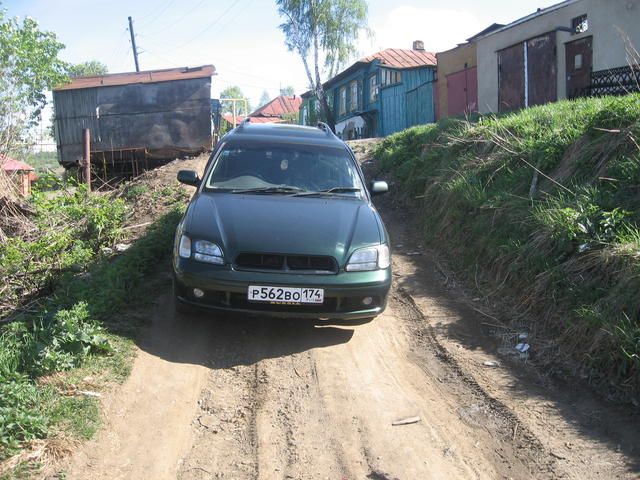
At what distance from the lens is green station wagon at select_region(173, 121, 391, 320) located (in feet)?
12.9

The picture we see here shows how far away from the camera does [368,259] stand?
166 inches

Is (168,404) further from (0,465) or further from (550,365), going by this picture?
(550,365)

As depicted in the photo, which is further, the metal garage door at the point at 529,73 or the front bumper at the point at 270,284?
the metal garage door at the point at 529,73

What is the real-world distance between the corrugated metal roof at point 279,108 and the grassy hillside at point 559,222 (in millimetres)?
53782

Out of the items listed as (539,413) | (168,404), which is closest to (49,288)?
(168,404)

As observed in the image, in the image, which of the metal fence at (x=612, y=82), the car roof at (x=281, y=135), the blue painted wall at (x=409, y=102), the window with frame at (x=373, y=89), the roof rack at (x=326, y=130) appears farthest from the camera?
the window with frame at (x=373, y=89)

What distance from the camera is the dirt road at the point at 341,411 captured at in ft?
9.30

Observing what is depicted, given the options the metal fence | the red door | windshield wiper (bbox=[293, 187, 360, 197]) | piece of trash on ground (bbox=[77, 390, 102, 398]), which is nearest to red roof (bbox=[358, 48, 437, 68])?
the red door

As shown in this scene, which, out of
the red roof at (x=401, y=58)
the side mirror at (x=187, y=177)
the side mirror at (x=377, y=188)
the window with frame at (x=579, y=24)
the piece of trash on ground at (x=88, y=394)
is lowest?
the piece of trash on ground at (x=88, y=394)

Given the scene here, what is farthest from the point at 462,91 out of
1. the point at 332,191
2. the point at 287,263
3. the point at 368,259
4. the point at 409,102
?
the point at 287,263

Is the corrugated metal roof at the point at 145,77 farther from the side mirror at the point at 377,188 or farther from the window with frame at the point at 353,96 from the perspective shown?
the window with frame at the point at 353,96

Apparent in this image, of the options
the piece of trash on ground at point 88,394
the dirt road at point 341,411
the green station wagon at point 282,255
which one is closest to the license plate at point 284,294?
the green station wagon at point 282,255

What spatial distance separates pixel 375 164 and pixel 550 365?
8.91 m

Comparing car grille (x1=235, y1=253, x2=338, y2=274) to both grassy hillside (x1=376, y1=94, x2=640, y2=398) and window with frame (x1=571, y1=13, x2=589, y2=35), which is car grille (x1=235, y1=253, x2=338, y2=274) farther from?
window with frame (x1=571, y1=13, x2=589, y2=35)
